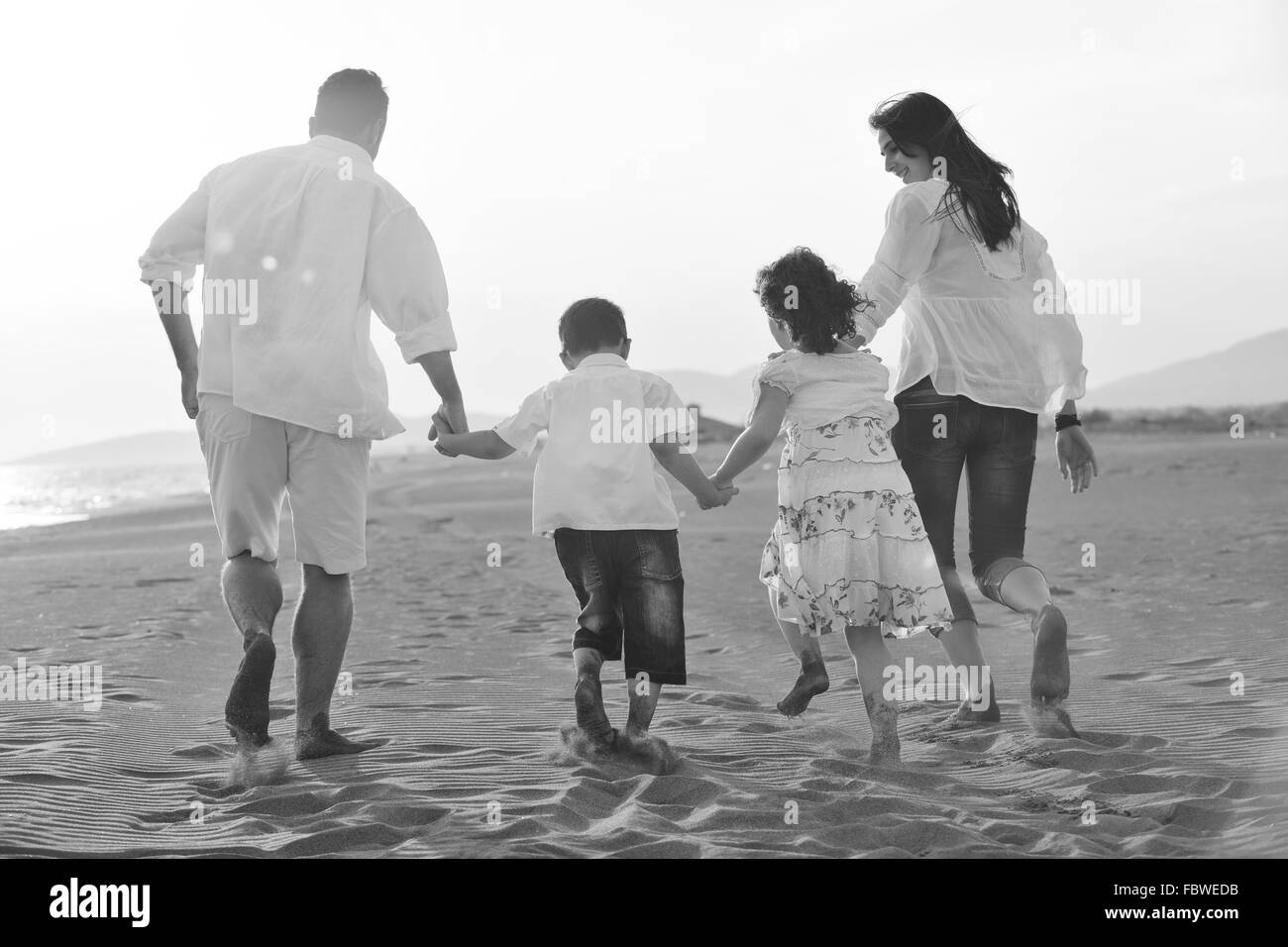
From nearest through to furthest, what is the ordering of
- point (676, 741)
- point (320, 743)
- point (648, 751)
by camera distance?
point (648, 751) → point (320, 743) → point (676, 741)

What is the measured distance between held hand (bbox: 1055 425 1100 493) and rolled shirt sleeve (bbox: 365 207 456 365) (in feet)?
7.22

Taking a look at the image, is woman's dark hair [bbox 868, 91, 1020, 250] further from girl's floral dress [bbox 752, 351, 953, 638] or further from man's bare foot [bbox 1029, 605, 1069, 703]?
man's bare foot [bbox 1029, 605, 1069, 703]

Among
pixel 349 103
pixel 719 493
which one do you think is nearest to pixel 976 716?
pixel 719 493

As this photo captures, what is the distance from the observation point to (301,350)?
12.9 feet

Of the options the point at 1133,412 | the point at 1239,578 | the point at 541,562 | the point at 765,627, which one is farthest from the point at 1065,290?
the point at 1133,412

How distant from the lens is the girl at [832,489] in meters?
4.07

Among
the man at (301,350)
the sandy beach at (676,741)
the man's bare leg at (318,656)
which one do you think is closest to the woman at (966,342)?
the sandy beach at (676,741)

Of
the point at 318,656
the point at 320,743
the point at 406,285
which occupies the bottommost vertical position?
the point at 320,743

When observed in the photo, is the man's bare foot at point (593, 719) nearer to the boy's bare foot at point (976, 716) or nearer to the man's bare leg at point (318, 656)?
the man's bare leg at point (318, 656)

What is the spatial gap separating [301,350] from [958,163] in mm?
2207

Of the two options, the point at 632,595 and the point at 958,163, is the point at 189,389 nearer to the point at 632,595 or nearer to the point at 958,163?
the point at 632,595

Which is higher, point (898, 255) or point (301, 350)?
point (898, 255)

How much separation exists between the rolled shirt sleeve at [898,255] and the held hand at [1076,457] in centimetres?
86
